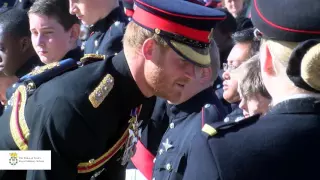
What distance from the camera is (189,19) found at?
101 inches

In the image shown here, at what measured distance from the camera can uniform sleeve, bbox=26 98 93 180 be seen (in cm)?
246

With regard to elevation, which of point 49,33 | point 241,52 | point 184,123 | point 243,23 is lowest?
point 243,23

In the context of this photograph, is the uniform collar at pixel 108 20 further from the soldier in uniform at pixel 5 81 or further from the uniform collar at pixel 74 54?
the uniform collar at pixel 74 54

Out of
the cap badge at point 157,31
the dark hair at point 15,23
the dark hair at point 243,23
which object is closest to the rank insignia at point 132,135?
the cap badge at point 157,31

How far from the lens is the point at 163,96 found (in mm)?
2631

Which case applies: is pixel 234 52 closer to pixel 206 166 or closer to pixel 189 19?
pixel 189 19

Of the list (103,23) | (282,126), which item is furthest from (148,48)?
(103,23)

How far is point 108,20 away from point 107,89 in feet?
6.47

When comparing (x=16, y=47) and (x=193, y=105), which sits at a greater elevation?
(x=16, y=47)

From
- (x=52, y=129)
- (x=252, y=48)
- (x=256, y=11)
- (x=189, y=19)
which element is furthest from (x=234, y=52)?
(x=256, y=11)

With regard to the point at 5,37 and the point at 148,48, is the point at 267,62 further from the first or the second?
the point at 5,37

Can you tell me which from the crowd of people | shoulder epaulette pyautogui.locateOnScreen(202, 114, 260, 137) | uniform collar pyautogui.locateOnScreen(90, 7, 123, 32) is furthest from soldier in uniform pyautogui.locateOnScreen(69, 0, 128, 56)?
shoulder epaulette pyautogui.locateOnScreen(202, 114, 260, 137)

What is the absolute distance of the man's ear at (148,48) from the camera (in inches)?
98.4

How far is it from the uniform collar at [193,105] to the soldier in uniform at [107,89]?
316 mm
